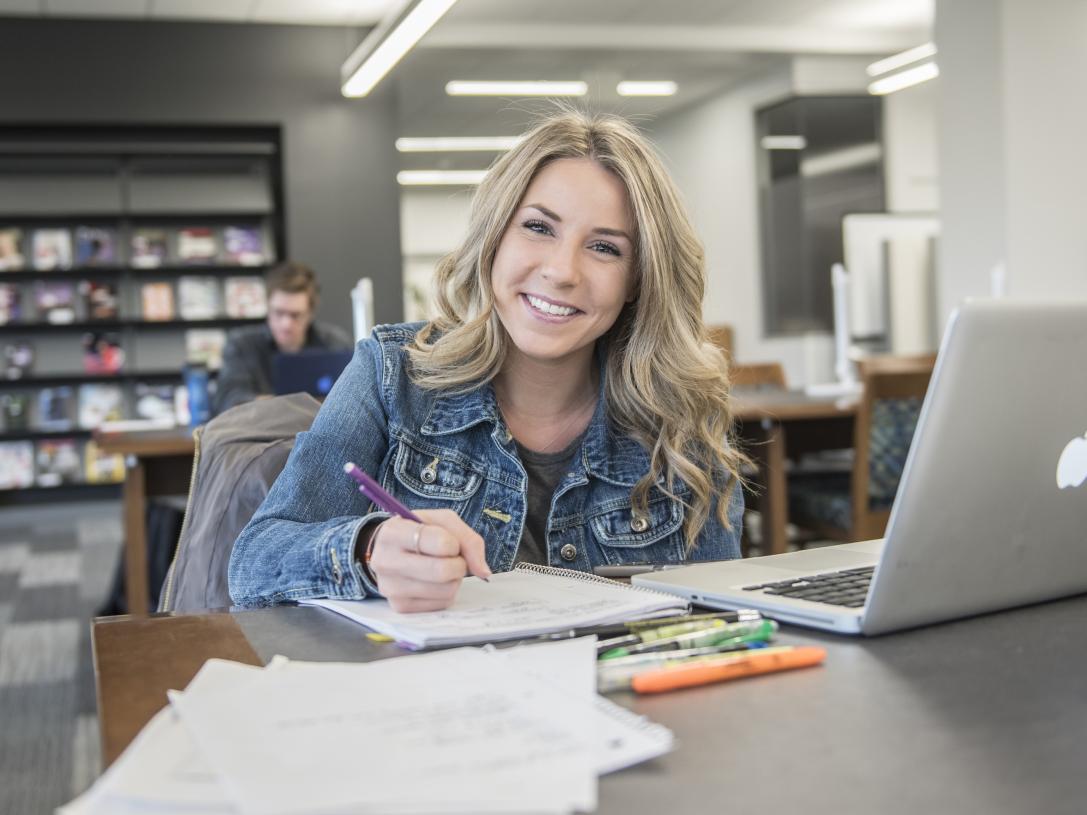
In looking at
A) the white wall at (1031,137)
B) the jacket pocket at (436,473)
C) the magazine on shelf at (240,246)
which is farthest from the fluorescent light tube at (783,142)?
the jacket pocket at (436,473)

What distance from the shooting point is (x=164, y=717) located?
25.3 inches

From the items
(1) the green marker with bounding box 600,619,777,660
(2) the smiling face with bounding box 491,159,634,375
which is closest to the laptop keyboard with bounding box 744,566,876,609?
(1) the green marker with bounding box 600,619,777,660

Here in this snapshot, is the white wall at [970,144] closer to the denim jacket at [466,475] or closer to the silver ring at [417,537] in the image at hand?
the denim jacket at [466,475]

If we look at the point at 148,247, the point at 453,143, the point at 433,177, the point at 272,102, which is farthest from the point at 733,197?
the point at 148,247

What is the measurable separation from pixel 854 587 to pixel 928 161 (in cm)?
790

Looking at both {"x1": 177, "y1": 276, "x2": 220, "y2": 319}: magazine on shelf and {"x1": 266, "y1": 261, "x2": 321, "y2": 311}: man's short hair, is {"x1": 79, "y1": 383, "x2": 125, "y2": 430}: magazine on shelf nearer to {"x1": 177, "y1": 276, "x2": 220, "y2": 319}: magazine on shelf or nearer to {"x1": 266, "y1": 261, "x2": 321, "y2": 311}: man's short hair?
{"x1": 177, "y1": 276, "x2": 220, "y2": 319}: magazine on shelf

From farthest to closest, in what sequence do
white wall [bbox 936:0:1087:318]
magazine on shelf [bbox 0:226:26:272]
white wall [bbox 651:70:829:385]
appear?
white wall [bbox 651:70:829:385]
magazine on shelf [bbox 0:226:26:272]
white wall [bbox 936:0:1087:318]

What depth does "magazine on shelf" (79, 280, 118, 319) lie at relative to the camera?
760 cm

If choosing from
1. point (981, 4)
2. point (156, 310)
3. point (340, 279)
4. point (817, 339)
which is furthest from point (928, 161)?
point (156, 310)

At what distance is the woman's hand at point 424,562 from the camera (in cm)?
90

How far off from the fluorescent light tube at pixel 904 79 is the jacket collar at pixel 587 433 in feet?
22.3

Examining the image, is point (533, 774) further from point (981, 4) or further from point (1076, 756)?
point (981, 4)

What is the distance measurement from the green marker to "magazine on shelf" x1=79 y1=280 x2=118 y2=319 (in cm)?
746

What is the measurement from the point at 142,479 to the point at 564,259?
101 inches
